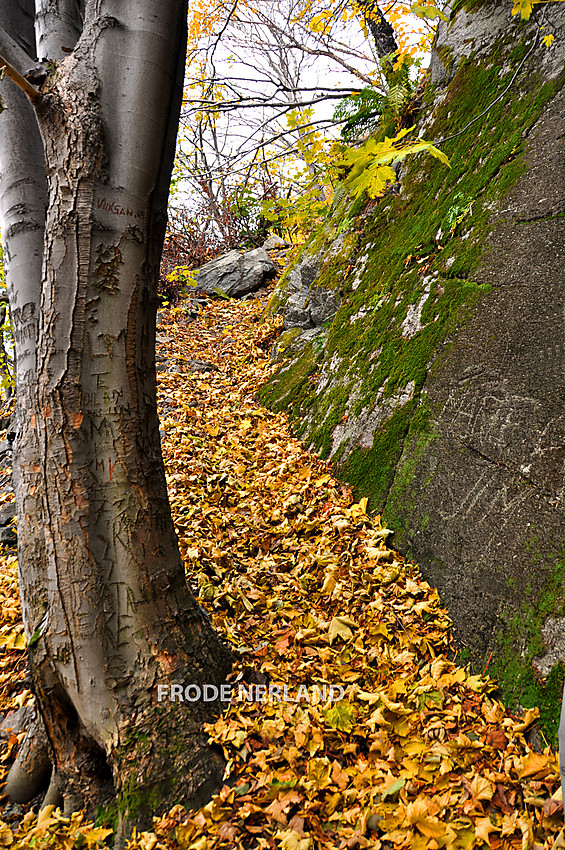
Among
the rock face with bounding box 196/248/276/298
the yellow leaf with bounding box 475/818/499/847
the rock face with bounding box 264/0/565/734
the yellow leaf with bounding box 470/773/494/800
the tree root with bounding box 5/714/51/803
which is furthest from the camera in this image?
the rock face with bounding box 196/248/276/298

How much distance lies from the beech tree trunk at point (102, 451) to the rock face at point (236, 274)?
756 cm

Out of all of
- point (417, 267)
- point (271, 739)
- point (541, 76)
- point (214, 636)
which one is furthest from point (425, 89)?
point (271, 739)

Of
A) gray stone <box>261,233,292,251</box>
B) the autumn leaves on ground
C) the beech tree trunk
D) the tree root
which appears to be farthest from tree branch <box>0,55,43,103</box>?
gray stone <box>261,233,292,251</box>

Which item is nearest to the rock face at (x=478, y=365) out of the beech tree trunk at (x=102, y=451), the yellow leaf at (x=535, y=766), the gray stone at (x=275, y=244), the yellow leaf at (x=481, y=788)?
the yellow leaf at (x=535, y=766)

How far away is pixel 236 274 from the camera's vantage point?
9680mm

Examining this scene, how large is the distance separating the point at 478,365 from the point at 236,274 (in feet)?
26.2

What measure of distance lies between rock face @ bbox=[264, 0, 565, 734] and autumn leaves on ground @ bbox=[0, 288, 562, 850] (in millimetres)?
214

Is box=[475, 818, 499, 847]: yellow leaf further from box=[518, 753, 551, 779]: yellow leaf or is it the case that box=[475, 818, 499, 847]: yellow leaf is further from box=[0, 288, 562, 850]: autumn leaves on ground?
box=[518, 753, 551, 779]: yellow leaf

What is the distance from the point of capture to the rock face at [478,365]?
6.81 ft

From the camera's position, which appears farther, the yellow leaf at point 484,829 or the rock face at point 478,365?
the rock face at point 478,365

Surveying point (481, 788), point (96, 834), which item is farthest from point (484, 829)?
point (96, 834)

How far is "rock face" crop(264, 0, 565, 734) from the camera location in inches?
81.7

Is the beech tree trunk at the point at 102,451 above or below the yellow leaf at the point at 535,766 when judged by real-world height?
above

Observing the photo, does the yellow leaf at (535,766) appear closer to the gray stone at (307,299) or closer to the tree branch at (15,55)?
the tree branch at (15,55)
